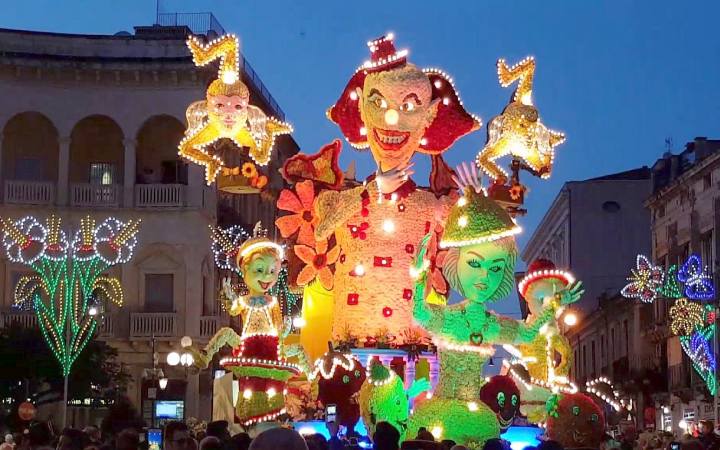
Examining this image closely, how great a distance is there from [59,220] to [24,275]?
8.86 feet

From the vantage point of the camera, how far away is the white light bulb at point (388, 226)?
2255cm

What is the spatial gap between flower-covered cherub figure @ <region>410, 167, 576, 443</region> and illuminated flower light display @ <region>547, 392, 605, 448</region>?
1078 millimetres

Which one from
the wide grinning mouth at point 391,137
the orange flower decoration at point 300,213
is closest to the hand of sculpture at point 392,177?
the wide grinning mouth at point 391,137

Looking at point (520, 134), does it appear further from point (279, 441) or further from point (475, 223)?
point (279, 441)

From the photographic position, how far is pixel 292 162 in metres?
23.2

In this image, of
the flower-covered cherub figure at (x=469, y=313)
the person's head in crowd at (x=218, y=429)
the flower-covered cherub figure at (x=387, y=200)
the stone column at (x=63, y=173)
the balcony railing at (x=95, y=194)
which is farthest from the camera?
the balcony railing at (x=95, y=194)

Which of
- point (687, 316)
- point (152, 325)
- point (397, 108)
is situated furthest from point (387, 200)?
point (687, 316)

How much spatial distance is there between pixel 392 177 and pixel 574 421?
6.62 m

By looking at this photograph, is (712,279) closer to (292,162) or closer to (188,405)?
(188,405)

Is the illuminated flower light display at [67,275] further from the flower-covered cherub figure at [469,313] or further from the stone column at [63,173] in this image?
the flower-covered cherub figure at [469,313]

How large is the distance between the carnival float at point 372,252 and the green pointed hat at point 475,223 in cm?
61

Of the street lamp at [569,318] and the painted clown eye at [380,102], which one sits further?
the painted clown eye at [380,102]

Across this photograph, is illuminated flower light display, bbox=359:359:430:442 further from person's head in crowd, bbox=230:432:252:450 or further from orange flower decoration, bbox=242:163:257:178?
person's head in crowd, bbox=230:432:252:450

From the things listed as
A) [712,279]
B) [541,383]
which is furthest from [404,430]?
[712,279]
